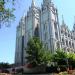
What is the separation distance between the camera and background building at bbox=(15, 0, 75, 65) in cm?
8481

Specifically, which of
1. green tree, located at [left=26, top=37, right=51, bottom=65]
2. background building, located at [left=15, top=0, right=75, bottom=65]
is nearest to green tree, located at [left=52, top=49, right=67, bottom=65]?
green tree, located at [left=26, top=37, right=51, bottom=65]

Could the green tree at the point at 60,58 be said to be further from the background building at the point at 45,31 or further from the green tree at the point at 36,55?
the background building at the point at 45,31

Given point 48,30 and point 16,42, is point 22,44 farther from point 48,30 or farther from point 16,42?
point 48,30

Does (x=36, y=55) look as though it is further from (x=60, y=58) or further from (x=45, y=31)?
(x=45, y=31)

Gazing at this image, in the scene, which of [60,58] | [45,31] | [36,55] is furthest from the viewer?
[45,31]

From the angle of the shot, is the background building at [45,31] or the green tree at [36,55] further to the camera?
the background building at [45,31]

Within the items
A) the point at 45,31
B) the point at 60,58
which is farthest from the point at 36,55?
the point at 45,31

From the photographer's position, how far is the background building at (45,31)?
84.8 meters

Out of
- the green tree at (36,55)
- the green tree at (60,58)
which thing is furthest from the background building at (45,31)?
the green tree at (36,55)

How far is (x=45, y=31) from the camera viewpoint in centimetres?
8775

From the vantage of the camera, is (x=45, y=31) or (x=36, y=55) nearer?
(x=36, y=55)

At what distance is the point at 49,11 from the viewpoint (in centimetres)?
8962

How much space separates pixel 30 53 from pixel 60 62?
736 cm

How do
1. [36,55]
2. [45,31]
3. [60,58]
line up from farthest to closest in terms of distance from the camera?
[45,31] → [60,58] → [36,55]
